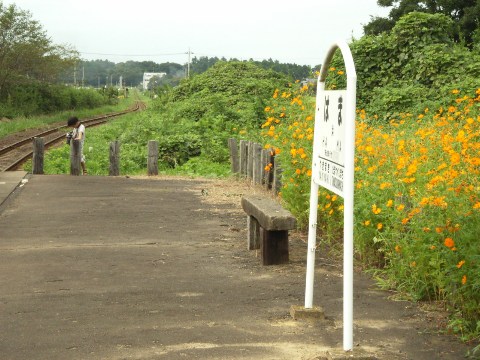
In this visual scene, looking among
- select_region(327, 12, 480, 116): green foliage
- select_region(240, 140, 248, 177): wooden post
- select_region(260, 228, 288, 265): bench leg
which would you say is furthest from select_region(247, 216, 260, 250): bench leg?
select_region(327, 12, 480, 116): green foliage

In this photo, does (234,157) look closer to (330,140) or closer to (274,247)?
(274,247)

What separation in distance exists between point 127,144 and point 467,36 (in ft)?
68.5

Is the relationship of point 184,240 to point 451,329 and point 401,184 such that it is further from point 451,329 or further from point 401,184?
point 451,329

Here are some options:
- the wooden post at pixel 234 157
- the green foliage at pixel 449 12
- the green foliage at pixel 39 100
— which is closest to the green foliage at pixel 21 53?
the green foliage at pixel 39 100

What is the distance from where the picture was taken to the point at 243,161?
15.1m

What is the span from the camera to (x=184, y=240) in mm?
8531

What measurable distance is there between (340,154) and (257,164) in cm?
900

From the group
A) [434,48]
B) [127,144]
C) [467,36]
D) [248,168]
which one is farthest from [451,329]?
[467,36]

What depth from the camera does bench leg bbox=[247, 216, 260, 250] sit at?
7727 millimetres

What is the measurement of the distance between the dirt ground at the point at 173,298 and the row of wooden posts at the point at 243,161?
2.13 meters

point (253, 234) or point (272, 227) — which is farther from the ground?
point (272, 227)

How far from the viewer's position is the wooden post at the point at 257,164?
13.1 meters

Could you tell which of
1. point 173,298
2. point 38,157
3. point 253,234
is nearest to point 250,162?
point 38,157

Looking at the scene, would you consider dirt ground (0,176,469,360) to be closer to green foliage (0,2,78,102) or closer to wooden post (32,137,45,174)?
wooden post (32,137,45,174)
